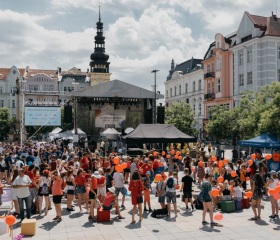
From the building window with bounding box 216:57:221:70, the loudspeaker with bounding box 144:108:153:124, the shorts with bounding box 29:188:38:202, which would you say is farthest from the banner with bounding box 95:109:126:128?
the shorts with bounding box 29:188:38:202

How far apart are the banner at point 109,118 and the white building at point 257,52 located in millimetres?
16418

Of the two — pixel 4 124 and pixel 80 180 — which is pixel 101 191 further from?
pixel 4 124

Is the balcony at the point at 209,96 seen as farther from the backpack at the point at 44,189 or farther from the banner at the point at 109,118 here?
the backpack at the point at 44,189

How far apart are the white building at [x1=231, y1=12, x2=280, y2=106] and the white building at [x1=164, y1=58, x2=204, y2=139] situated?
1172 centimetres

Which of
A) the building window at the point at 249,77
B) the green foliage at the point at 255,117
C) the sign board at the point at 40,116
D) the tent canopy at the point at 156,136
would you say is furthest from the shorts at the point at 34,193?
the building window at the point at 249,77

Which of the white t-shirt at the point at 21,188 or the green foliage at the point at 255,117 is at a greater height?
the green foliage at the point at 255,117

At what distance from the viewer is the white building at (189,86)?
180 ft

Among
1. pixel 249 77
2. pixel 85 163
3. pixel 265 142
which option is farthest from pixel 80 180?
pixel 249 77

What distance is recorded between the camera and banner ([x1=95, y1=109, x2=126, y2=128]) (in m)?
35.4

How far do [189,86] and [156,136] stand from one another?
37462 millimetres

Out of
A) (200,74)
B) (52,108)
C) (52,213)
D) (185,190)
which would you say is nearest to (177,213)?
(185,190)

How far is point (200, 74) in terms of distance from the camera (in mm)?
54719

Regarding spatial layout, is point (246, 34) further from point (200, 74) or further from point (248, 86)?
point (200, 74)

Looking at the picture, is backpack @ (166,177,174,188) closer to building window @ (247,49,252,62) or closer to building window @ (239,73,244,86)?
building window @ (247,49,252,62)
